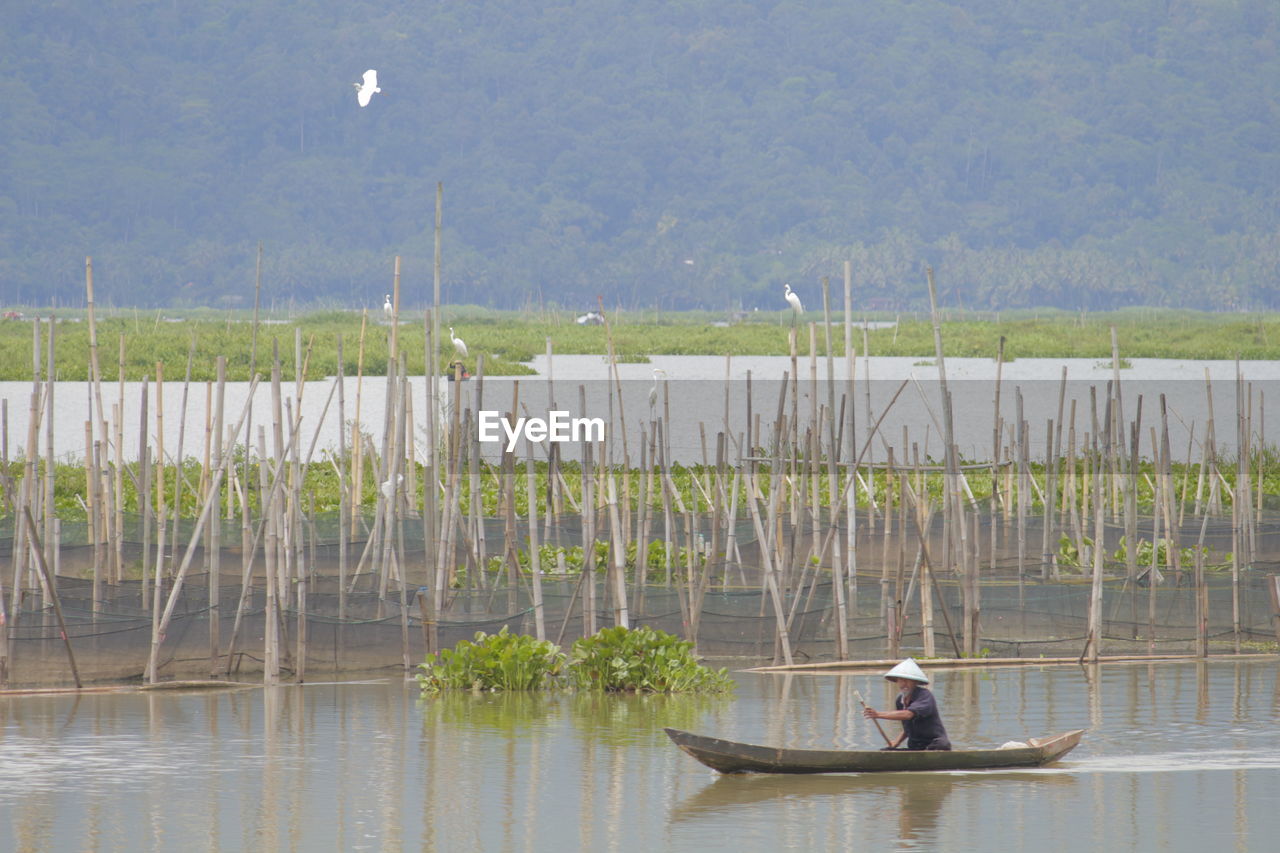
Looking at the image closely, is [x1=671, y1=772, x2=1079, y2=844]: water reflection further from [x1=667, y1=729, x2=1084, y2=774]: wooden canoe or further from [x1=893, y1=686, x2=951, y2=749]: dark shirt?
[x1=893, y1=686, x2=951, y2=749]: dark shirt

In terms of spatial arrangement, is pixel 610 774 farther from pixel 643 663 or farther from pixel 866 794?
pixel 643 663

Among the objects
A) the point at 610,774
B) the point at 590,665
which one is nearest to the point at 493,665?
the point at 590,665

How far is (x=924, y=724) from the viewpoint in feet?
35.7

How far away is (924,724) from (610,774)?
1.83 meters

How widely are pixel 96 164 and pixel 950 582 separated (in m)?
188

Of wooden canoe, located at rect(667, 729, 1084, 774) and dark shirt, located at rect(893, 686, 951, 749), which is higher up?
dark shirt, located at rect(893, 686, 951, 749)

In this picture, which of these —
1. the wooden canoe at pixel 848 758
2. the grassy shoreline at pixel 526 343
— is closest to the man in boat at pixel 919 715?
the wooden canoe at pixel 848 758

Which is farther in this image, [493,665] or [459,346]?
[459,346]

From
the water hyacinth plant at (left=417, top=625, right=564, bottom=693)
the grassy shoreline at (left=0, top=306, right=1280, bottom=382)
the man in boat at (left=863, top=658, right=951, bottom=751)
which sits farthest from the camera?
the grassy shoreline at (left=0, top=306, right=1280, bottom=382)

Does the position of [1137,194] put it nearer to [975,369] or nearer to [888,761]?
[975,369]

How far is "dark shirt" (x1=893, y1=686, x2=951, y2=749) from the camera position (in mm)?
10852

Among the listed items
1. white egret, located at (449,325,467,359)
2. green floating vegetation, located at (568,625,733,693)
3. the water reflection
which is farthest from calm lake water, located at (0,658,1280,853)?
white egret, located at (449,325,467,359)

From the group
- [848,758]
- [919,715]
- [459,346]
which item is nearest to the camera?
[848,758]

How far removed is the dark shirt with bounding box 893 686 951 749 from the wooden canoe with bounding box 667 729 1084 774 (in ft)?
0.43
